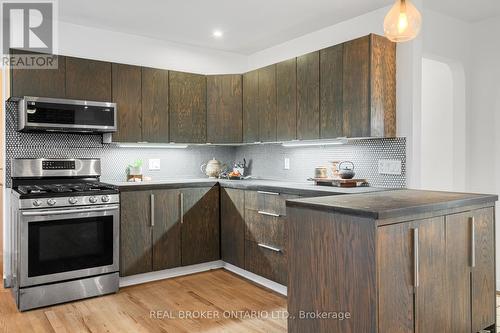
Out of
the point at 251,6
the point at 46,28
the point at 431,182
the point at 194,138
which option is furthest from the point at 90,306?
the point at 431,182

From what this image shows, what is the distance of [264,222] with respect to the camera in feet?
11.4

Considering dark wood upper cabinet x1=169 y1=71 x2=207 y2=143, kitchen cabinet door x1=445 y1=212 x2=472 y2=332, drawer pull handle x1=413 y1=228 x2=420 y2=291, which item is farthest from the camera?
dark wood upper cabinet x1=169 y1=71 x2=207 y2=143

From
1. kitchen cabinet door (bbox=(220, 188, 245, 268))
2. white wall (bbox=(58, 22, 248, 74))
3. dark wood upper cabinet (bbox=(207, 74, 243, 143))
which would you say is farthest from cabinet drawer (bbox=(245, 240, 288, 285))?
white wall (bbox=(58, 22, 248, 74))

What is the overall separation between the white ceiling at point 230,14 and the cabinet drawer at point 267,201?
1588mm

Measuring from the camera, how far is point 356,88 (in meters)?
3.09

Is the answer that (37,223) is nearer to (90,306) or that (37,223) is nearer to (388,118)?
(90,306)

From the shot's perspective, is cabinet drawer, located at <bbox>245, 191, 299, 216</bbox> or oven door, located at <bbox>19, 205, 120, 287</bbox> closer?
oven door, located at <bbox>19, 205, 120, 287</bbox>

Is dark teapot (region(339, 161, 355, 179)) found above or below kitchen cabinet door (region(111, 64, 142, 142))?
below

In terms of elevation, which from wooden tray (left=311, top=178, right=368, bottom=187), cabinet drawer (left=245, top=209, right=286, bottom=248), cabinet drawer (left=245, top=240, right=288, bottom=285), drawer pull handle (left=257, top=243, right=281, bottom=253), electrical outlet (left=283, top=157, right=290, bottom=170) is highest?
electrical outlet (left=283, top=157, right=290, bottom=170)

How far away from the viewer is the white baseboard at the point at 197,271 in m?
3.50

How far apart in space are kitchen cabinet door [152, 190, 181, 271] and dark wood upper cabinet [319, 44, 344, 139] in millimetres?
1535

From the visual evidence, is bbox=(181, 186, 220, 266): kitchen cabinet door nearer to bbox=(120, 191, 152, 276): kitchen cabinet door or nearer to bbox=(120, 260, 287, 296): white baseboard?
bbox=(120, 260, 287, 296): white baseboard

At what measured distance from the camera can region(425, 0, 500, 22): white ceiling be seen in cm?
323

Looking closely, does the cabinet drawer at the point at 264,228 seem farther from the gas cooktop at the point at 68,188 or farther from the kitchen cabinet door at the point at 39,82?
the kitchen cabinet door at the point at 39,82
